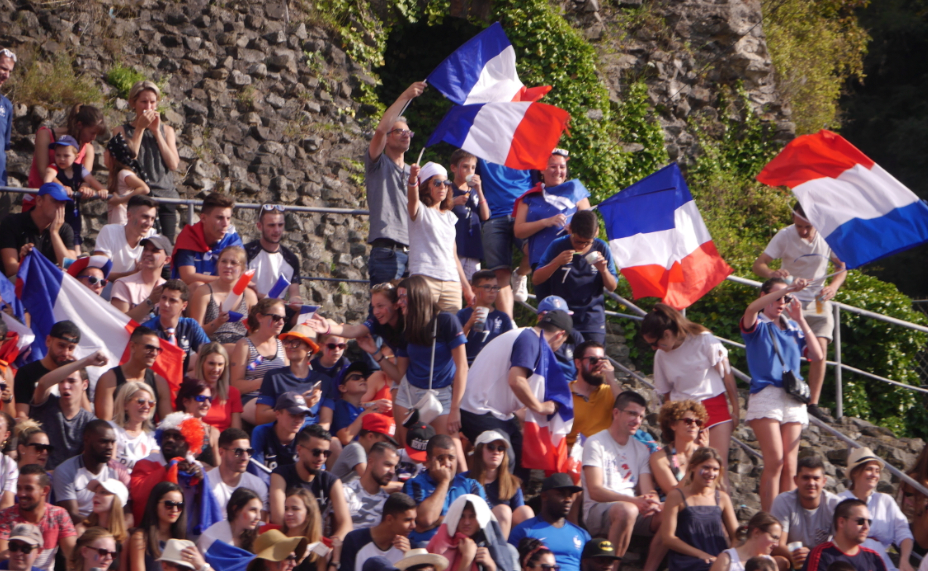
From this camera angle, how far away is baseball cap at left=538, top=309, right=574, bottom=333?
794 cm

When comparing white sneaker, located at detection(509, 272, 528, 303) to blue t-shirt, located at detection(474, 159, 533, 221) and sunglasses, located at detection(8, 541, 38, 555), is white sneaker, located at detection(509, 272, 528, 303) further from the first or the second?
sunglasses, located at detection(8, 541, 38, 555)

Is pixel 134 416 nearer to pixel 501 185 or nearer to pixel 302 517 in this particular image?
pixel 302 517

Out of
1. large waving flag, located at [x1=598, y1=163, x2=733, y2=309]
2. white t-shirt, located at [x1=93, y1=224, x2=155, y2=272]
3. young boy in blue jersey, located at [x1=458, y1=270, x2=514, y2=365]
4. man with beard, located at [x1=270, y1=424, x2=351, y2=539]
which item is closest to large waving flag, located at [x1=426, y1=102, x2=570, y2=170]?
large waving flag, located at [x1=598, y1=163, x2=733, y2=309]

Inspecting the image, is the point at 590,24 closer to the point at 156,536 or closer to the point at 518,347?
the point at 518,347

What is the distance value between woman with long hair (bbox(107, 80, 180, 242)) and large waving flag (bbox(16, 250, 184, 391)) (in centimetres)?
219

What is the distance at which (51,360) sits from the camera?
7156 mm

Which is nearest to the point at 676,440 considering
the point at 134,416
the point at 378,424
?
the point at 378,424

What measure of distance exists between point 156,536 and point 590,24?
11610 mm

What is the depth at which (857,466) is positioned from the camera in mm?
7543

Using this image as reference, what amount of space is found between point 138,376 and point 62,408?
60 cm

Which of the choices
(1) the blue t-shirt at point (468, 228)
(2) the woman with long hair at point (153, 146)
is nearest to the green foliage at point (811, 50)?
(1) the blue t-shirt at point (468, 228)

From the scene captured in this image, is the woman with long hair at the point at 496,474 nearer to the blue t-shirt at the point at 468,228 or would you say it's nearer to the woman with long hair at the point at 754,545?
the woman with long hair at the point at 754,545

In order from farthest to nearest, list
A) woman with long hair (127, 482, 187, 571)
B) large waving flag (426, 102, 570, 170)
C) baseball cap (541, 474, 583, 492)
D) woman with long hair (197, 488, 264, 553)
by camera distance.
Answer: large waving flag (426, 102, 570, 170)
baseball cap (541, 474, 583, 492)
woman with long hair (197, 488, 264, 553)
woman with long hair (127, 482, 187, 571)

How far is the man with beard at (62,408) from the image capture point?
6.86 meters
